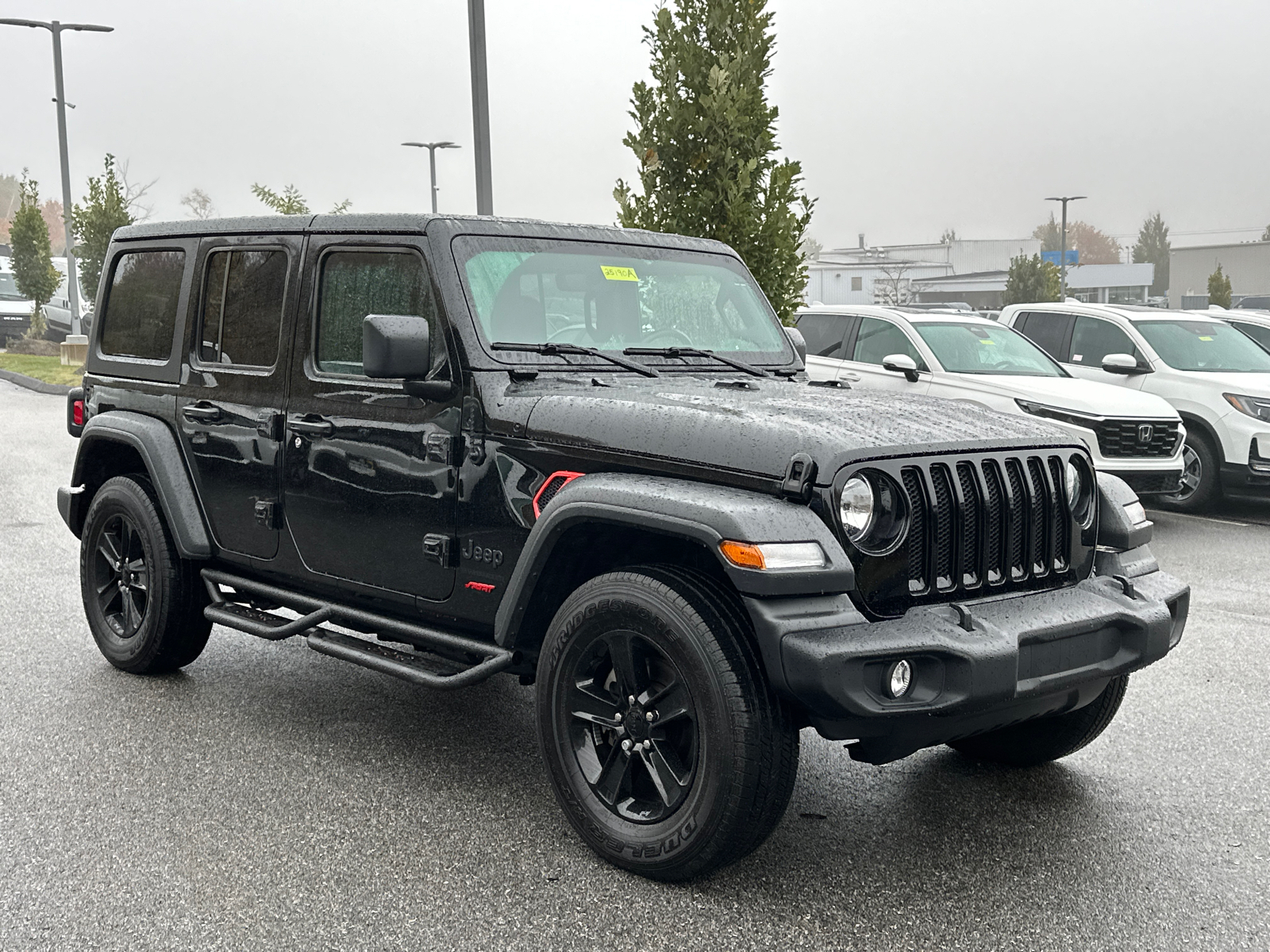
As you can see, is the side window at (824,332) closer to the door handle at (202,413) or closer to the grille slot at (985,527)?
the door handle at (202,413)

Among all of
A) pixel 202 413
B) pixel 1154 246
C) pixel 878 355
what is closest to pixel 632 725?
pixel 202 413

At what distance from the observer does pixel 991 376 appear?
35.2ft

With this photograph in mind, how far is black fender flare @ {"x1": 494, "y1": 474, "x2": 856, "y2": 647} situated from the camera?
11.2 feet

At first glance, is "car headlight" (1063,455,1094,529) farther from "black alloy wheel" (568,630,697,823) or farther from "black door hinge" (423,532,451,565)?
"black door hinge" (423,532,451,565)

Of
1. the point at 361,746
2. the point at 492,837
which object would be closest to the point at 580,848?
the point at 492,837

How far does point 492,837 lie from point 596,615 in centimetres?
86

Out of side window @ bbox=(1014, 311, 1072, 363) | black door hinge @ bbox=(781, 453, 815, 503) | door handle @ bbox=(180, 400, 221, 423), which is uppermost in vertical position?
side window @ bbox=(1014, 311, 1072, 363)

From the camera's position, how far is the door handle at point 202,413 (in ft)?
17.6

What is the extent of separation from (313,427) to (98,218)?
32.7 m

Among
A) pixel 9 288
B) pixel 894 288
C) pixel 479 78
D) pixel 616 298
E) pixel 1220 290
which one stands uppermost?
pixel 479 78

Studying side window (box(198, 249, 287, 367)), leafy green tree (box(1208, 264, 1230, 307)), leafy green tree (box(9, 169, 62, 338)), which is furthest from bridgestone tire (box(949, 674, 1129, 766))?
leafy green tree (box(1208, 264, 1230, 307))

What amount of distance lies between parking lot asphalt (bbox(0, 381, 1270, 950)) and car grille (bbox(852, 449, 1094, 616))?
864mm

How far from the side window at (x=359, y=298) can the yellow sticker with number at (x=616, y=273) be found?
2.31 ft

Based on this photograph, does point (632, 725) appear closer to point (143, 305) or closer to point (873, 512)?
point (873, 512)
